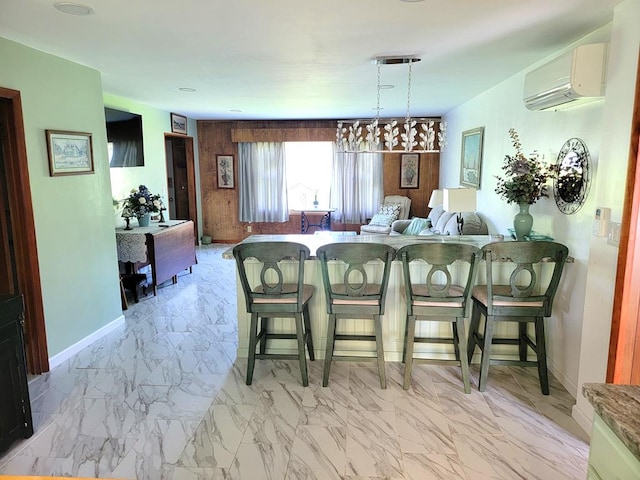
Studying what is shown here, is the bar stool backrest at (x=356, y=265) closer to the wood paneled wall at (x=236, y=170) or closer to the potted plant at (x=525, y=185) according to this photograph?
the potted plant at (x=525, y=185)

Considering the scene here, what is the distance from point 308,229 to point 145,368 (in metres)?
5.24

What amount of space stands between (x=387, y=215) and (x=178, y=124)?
12.8ft

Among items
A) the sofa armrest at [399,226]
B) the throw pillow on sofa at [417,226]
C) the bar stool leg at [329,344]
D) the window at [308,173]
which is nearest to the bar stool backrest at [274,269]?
the bar stool leg at [329,344]

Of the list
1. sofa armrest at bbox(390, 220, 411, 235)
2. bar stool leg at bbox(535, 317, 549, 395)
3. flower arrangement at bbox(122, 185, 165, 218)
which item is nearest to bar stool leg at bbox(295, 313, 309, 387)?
bar stool leg at bbox(535, 317, 549, 395)

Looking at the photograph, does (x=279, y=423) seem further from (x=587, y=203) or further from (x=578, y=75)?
(x=578, y=75)

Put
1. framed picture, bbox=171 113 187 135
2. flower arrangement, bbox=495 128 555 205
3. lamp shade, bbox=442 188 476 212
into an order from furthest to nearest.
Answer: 1. framed picture, bbox=171 113 187 135
2. lamp shade, bbox=442 188 476 212
3. flower arrangement, bbox=495 128 555 205

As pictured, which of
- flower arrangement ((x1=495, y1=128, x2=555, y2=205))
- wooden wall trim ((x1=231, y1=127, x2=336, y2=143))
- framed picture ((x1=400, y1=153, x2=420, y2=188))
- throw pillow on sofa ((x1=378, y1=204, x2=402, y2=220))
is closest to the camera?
flower arrangement ((x1=495, y1=128, x2=555, y2=205))

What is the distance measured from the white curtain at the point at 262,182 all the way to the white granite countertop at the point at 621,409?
7.21m

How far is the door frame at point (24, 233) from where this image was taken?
9.87 feet

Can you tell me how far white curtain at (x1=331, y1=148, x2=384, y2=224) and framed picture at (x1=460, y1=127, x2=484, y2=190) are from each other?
229 centimetres

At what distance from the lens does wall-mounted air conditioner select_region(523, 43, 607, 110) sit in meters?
2.41

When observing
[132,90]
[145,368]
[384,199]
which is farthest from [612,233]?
[384,199]

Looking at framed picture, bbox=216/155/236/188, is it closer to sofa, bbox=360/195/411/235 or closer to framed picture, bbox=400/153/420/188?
sofa, bbox=360/195/411/235

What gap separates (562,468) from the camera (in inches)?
85.4
